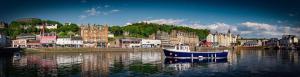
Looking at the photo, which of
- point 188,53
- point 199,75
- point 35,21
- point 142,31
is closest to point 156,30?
point 142,31

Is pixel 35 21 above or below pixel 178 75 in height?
above

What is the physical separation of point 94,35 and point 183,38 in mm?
37492

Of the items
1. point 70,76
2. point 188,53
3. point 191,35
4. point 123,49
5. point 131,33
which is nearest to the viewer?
point 70,76

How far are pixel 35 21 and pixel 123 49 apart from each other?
51510 mm

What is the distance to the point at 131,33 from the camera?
129m

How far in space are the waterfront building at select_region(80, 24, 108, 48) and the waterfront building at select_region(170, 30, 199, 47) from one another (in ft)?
92.2

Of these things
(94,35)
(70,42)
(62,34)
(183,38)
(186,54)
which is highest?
(62,34)

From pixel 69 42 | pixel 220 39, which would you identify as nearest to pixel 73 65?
pixel 69 42

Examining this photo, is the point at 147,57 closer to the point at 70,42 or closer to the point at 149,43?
the point at 70,42

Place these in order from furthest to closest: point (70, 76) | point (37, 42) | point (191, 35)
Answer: point (191, 35) < point (37, 42) < point (70, 76)

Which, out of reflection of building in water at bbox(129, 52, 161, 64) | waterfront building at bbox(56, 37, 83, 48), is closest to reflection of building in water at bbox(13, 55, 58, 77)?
reflection of building in water at bbox(129, 52, 161, 64)

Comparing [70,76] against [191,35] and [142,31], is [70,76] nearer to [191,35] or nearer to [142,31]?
[142,31]

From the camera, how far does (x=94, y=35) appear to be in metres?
104

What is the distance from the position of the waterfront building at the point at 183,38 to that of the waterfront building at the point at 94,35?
28.1 m
